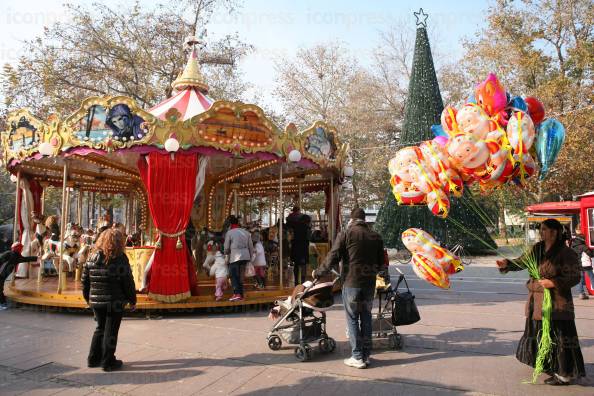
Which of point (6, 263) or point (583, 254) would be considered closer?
point (6, 263)

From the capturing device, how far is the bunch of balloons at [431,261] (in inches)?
186

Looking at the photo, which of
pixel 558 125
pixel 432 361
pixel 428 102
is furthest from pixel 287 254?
pixel 428 102

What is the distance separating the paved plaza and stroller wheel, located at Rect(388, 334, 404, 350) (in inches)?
3.3

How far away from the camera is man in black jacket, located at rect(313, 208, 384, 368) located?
15.7 feet

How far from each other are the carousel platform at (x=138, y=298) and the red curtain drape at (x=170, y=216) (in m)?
0.18

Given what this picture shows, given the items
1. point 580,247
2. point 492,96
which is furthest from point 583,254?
point 492,96

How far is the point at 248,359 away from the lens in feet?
16.8

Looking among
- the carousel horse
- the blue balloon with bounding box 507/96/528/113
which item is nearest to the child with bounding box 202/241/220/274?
the carousel horse

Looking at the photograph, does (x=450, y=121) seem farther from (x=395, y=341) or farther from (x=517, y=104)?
(x=395, y=341)

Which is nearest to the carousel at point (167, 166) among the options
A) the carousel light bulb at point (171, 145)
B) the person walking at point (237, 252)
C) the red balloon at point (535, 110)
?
the carousel light bulb at point (171, 145)

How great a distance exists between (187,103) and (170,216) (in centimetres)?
329

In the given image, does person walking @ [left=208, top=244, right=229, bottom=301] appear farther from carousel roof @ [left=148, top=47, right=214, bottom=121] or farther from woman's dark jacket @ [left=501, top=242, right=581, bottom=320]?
woman's dark jacket @ [left=501, top=242, right=581, bottom=320]

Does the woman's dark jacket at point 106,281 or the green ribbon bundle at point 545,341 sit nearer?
the green ribbon bundle at point 545,341

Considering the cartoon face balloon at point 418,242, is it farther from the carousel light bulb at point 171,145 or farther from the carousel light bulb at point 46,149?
the carousel light bulb at point 46,149
